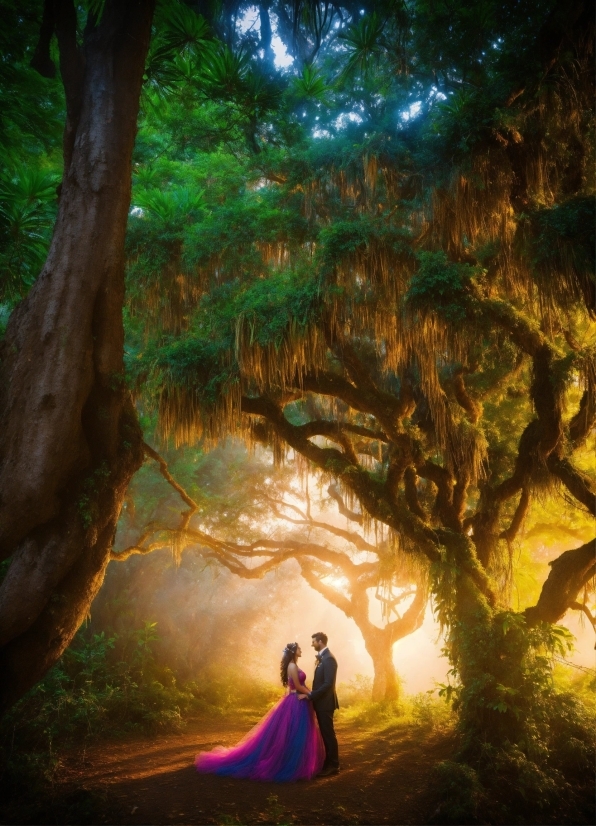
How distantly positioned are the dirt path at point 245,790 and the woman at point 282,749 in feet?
0.53

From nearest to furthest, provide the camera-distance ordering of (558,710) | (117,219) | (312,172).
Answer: (117,219) < (558,710) < (312,172)

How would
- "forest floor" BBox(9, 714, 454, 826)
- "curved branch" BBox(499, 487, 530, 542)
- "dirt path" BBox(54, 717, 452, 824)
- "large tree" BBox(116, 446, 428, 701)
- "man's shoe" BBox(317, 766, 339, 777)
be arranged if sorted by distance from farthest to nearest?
"large tree" BBox(116, 446, 428, 701), "curved branch" BBox(499, 487, 530, 542), "man's shoe" BBox(317, 766, 339, 777), "dirt path" BBox(54, 717, 452, 824), "forest floor" BBox(9, 714, 454, 826)

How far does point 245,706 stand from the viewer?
12.6 meters

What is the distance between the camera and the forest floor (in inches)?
157

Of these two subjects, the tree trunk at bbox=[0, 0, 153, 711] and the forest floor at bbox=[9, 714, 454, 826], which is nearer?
the forest floor at bbox=[9, 714, 454, 826]

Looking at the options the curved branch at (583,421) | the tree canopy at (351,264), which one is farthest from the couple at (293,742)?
the curved branch at (583,421)

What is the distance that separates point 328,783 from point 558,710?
2.50 meters

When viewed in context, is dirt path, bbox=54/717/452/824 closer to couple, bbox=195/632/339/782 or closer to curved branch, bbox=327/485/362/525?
couple, bbox=195/632/339/782

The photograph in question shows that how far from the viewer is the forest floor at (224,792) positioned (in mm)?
3996

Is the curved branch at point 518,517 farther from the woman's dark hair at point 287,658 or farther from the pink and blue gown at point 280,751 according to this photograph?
the pink and blue gown at point 280,751

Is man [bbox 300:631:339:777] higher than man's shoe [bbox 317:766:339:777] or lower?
higher

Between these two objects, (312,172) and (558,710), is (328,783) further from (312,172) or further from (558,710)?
(312,172)

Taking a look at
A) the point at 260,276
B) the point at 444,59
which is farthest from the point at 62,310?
the point at 444,59

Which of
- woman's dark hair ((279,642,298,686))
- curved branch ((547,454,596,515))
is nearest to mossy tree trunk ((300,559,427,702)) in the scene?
curved branch ((547,454,596,515))
